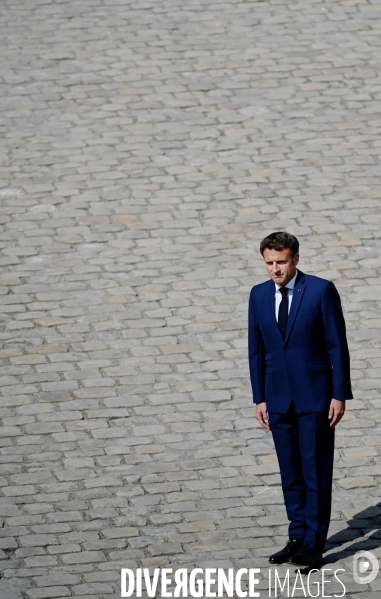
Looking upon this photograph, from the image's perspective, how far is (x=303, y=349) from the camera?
6684mm

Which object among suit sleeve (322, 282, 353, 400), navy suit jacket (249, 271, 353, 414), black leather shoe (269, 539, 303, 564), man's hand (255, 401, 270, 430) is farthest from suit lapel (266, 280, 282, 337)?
black leather shoe (269, 539, 303, 564)

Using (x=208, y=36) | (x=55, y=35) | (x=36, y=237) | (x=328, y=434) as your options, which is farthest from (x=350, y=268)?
(x=55, y=35)

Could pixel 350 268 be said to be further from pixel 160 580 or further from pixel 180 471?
pixel 160 580

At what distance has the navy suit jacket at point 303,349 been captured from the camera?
6.61 metres

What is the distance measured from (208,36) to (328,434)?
10089 mm

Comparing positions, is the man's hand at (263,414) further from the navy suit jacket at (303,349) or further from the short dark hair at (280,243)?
the short dark hair at (280,243)

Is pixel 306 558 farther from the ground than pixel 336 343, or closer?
closer

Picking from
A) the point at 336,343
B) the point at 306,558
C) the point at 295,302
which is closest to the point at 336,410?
the point at 336,343

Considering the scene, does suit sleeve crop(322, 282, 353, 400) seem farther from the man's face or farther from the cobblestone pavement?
the cobblestone pavement

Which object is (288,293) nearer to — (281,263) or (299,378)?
(281,263)

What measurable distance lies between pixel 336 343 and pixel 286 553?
1.37 metres

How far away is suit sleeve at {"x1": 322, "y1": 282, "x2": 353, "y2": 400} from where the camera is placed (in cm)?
659

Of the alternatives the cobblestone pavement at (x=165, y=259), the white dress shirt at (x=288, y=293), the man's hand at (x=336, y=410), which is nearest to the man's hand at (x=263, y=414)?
the man's hand at (x=336, y=410)

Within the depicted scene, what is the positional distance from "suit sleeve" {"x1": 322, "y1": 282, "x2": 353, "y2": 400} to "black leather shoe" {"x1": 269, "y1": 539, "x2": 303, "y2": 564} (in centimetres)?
99
